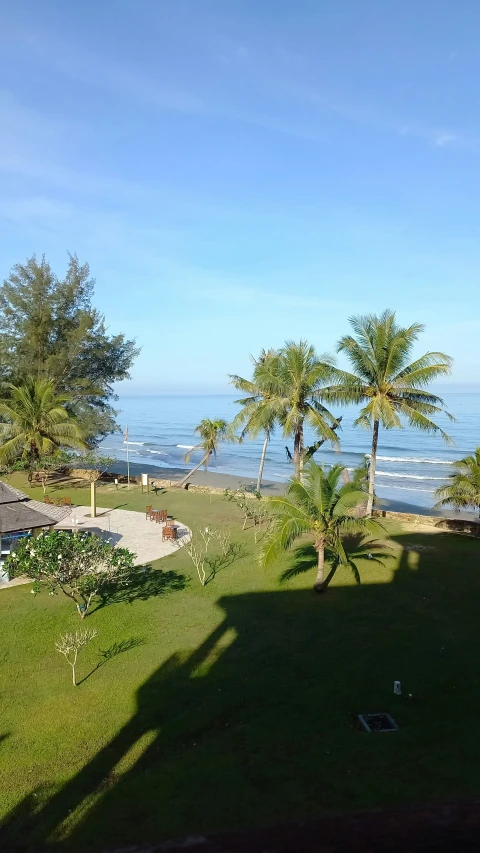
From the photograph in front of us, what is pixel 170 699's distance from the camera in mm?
8828

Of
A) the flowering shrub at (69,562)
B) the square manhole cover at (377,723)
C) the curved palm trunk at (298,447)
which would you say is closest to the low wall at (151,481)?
the curved palm trunk at (298,447)

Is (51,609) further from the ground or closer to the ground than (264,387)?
closer to the ground

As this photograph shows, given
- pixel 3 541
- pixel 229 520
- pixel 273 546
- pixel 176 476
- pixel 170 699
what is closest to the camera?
pixel 170 699

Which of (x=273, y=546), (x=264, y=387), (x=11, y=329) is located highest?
(x=11, y=329)

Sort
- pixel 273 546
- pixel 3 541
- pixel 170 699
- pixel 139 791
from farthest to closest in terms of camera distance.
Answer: pixel 3 541
pixel 273 546
pixel 170 699
pixel 139 791

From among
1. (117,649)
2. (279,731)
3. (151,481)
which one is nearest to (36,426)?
(151,481)

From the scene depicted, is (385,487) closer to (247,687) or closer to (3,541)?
Result: (3,541)

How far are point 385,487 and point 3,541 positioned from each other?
28501 millimetres

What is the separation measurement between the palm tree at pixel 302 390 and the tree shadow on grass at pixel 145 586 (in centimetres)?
786

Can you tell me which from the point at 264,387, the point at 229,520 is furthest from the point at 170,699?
the point at 264,387

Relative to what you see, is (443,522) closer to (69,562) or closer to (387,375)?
(387,375)

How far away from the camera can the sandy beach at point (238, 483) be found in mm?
29439

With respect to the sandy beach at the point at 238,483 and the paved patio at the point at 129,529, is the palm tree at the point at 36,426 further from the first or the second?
the sandy beach at the point at 238,483

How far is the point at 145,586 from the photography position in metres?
14.1
